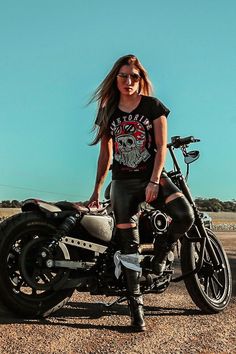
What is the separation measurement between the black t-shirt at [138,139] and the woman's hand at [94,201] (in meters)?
Answer: 0.41

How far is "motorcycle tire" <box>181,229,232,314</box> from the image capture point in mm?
4441

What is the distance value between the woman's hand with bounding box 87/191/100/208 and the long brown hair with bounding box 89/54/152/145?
509 millimetres

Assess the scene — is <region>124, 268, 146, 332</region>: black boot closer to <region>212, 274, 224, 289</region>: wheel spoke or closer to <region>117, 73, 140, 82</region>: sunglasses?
<region>212, 274, 224, 289</region>: wheel spoke

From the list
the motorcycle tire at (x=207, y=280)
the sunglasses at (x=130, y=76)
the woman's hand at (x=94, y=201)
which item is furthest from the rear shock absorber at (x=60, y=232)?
the sunglasses at (x=130, y=76)

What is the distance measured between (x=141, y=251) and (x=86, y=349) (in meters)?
1.30

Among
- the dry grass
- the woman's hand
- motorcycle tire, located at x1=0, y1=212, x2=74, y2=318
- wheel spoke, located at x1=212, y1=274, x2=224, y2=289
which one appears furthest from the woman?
the dry grass

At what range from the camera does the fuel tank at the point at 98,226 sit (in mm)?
4191

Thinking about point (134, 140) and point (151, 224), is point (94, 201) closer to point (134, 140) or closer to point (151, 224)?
point (151, 224)

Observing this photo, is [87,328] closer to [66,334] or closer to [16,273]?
[66,334]

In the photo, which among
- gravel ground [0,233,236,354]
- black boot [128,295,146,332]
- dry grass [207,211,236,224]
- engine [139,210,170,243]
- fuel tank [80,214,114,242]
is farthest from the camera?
dry grass [207,211,236,224]

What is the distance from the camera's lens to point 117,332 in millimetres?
3672

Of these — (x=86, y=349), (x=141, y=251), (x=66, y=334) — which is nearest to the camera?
(x=86, y=349)

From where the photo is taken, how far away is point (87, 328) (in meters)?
3.77

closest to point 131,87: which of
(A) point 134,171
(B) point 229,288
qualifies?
(A) point 134,171
